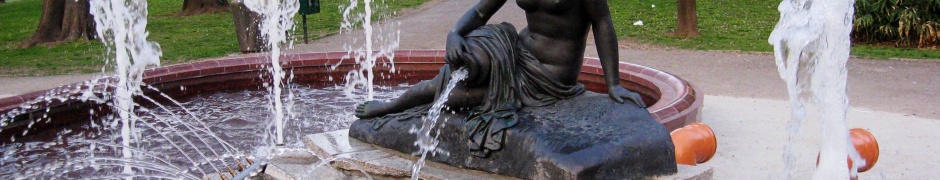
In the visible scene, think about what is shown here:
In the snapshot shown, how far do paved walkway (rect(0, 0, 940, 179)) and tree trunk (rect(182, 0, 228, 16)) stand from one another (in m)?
6.57

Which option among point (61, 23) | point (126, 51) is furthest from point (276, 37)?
point (61, 23)

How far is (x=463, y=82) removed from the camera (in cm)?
411

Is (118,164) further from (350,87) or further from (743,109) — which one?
(743,109)

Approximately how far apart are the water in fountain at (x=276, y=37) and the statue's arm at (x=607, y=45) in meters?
2.45

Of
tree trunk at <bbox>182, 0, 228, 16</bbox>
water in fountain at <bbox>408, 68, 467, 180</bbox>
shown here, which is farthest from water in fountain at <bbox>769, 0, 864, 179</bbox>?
tree trunk at <bbox>182, 0, 228, 16</bbox>

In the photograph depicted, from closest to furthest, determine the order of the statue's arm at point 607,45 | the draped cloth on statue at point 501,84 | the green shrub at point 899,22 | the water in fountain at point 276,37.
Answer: the draped cloth on statue at point 501,84
the statue's arm at point 607,45
the water in fountain at point 276,37
the green shrub at point 899,22

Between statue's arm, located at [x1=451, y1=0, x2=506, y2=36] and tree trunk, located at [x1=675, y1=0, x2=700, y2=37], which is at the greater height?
statue's arm, located at [x1=451, y1=0, x2=506, y2=36]

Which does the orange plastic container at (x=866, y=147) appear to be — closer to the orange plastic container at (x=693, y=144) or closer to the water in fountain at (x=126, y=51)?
the orange plastic container at (x=693, y=144)

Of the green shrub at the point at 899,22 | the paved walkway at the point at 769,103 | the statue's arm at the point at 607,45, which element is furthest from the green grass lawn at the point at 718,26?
the statue's arm at the point at 607,45

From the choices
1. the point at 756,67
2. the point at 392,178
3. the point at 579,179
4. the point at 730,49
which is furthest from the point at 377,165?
the point at 730,49

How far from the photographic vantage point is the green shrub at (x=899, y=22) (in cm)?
1191

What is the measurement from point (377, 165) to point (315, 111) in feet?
9.78

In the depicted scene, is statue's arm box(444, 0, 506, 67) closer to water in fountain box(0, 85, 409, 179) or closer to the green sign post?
water in fountain box(0, 85, 409, 179)

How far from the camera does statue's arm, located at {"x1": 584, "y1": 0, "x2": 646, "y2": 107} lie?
4.03 metres
